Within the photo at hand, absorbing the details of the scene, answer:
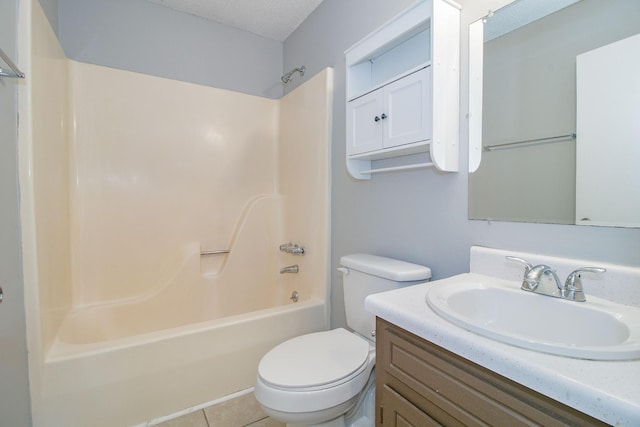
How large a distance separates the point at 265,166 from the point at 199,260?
949mm

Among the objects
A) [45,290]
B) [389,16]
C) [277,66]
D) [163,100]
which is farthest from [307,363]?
[277,66]

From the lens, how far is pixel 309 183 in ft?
6.95

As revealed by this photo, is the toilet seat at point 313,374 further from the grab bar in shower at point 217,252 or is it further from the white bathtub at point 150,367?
the grab bar in shower at point 217,252

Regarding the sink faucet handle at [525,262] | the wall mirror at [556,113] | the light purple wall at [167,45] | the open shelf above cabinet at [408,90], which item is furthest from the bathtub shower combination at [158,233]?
the sink faucet handle at [525,262]

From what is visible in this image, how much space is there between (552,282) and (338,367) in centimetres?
78

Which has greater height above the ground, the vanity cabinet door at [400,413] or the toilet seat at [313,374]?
the vanity cabinet door at [400,413]

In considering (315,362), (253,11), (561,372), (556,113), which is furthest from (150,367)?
(253,11)

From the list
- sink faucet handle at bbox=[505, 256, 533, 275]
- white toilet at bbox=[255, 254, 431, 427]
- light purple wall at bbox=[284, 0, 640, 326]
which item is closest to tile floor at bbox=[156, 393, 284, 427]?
white toilet at bbox=[255, 254, 431, 427]

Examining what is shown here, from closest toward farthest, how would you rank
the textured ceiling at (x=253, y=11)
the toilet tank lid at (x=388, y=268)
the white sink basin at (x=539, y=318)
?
1. the white sink basin at (x=539, y=318)
2. the toilet tank lid at (x=388, y=268)
3. the textured ceiling at (x=253, y=11)

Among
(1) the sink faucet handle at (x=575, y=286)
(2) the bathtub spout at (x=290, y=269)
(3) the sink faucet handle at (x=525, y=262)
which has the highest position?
(3) the sink faucet handle at (x=525, y=262)

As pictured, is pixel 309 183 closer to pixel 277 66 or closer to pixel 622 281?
pixel 277 66

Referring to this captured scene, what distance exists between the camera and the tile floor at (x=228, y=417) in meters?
1.46

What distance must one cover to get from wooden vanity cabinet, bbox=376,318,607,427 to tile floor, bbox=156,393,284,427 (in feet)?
2.96

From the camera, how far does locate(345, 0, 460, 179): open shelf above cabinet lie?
1.11 meters
